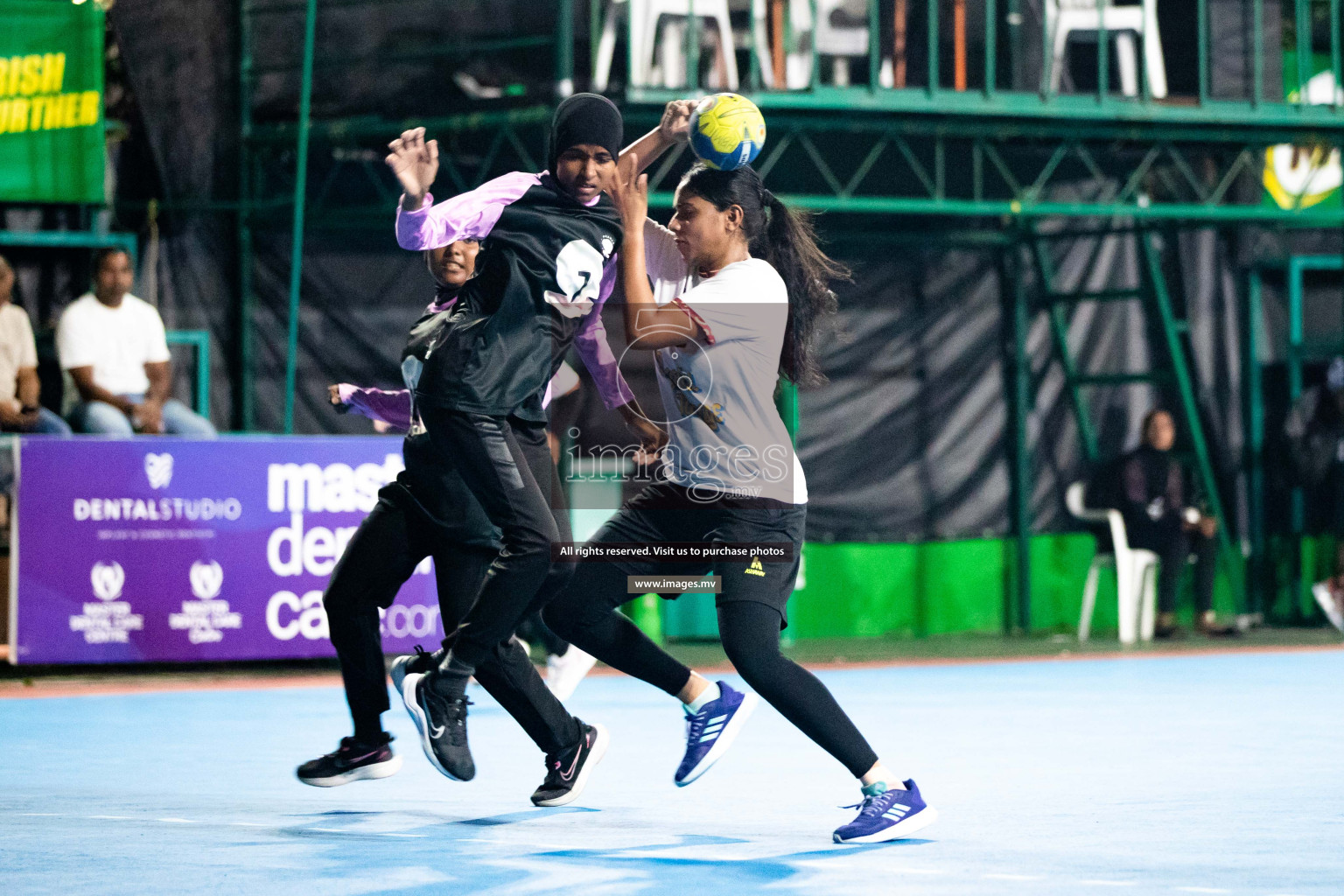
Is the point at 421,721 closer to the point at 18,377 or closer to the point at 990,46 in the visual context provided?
the point at 18,377

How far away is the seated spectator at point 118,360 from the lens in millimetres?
13062

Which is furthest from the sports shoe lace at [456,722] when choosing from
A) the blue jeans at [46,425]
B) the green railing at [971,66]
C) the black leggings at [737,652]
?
the green railing at [971,66]

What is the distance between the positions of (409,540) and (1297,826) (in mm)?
3114

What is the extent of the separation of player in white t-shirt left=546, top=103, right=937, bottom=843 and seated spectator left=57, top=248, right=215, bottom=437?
7470mm

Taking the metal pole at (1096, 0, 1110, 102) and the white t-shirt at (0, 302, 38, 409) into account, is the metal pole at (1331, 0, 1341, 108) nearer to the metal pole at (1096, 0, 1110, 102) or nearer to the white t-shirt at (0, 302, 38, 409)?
the metal pole at (1096, 0, 1110, 102)

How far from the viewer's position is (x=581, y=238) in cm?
624

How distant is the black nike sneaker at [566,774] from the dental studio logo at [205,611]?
5989mm

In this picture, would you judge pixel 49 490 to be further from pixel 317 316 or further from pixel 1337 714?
pixel 1337 714

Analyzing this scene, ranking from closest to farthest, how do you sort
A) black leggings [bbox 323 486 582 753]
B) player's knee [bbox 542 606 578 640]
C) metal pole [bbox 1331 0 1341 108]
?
1. player's knee [bbox 542 606 578 640]
2. black leggings [bbox 323 486 582 753]
3. metal pole [bbox 1331 0 1341 108]

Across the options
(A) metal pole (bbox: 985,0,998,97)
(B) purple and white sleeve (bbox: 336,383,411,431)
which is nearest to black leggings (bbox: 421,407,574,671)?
(B) purple and white sleeve (bbox: 336,383,411,431)

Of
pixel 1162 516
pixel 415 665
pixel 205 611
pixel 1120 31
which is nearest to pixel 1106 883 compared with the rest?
pixel 415 665

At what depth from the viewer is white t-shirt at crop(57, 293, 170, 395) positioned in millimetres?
13242

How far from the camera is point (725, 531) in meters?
5.88

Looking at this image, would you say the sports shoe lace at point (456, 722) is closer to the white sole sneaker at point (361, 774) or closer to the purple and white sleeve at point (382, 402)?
the white sole sneaker at point (361, 774)
